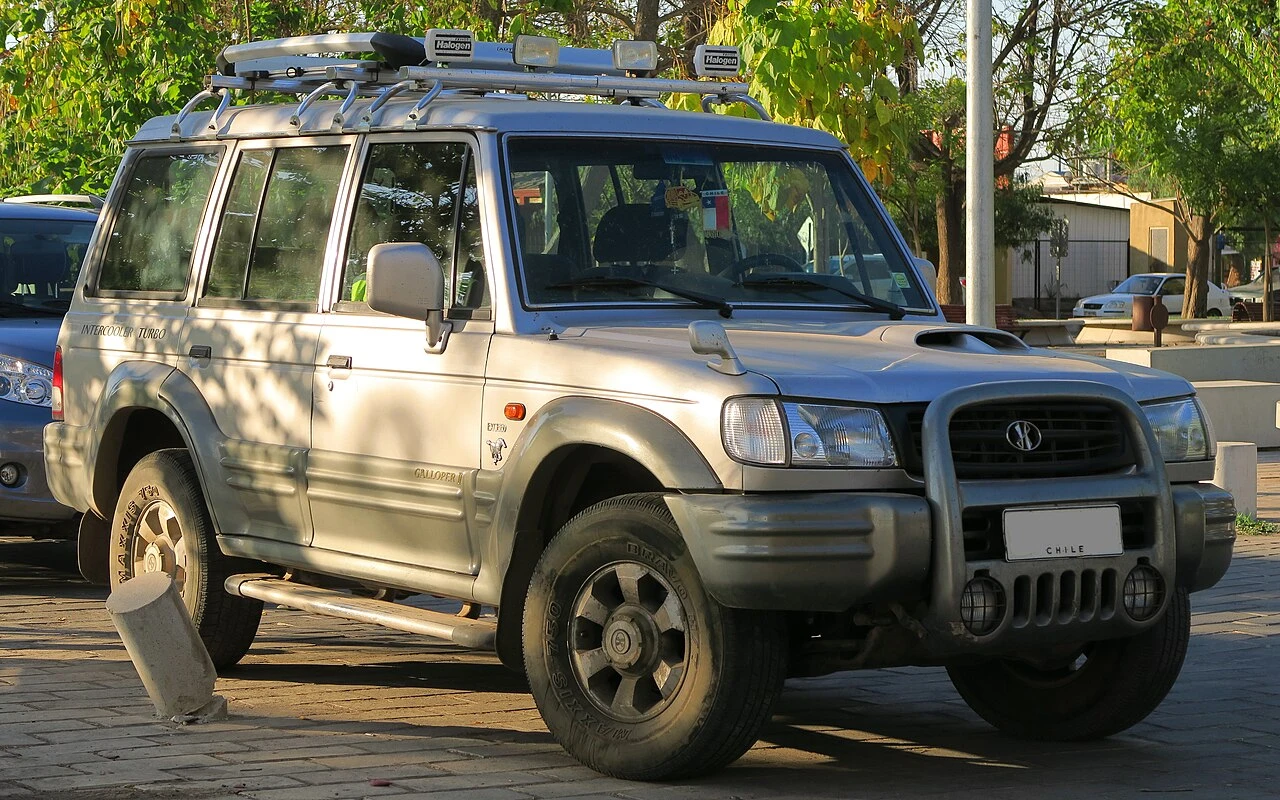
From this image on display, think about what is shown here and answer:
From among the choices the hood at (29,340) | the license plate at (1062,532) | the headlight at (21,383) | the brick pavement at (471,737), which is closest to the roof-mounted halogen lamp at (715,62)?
the brick pavement at (471,737)

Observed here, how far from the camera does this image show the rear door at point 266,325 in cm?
684

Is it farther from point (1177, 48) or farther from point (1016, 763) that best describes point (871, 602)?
point (1177, 48)

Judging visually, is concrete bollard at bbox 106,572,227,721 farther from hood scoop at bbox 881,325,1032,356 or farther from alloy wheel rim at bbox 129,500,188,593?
hood scoop at bbox 881,325,1032,356

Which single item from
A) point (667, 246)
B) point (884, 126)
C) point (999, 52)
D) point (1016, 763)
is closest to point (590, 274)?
point (667, 246)

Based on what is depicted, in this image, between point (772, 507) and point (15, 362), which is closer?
point (772, 507)

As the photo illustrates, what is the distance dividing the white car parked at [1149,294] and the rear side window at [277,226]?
45601 millimetres

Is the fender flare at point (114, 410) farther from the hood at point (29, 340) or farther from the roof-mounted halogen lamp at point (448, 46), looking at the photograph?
the hood at point (29, 340)

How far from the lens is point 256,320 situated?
279 inches

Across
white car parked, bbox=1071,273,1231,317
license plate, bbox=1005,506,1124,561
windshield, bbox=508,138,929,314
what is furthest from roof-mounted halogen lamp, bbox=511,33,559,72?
white car parked, bbox=1071,273,1231,317

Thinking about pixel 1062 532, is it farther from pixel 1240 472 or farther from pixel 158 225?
pixel 1240 472

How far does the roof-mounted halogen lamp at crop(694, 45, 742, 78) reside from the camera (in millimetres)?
7555

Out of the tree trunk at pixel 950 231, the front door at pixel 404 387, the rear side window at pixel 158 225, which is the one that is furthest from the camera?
the tree trunk at pixel 950 231

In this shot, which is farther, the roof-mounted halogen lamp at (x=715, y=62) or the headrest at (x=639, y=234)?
the roof-mounted halogen lamp at (x=715, y=62)

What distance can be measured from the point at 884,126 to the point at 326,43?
6.21 meters
